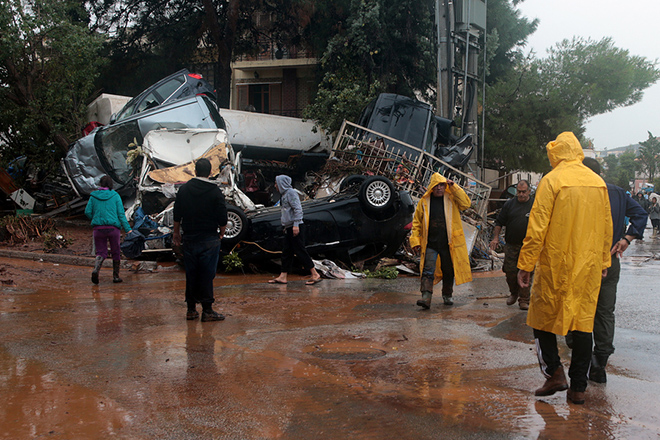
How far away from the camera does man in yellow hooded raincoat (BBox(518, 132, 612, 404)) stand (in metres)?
3.68

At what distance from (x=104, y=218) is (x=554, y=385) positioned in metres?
6.76

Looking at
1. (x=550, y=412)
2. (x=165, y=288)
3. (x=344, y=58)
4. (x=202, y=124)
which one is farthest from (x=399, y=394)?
(x=344, y=58)

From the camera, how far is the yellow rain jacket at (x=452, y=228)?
707cm

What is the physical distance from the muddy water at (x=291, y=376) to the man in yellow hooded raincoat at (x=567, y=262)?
0.86ft

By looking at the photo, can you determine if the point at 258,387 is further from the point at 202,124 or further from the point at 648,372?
the point at 202,124

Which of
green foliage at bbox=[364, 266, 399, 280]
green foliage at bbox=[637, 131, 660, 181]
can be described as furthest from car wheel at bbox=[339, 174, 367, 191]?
green foliage at bbox=[637, 131, 660, 181]

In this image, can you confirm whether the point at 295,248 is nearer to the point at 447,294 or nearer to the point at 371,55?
the point at 447,294

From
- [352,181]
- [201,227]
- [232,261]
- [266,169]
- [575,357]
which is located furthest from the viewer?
[266,169]

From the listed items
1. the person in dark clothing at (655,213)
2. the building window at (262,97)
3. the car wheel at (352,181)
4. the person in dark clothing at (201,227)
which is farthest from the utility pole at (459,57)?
the building window at (262,97)

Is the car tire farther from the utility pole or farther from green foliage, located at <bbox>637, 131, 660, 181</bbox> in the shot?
green foliage, located at <bbox>637, 131, 660, 181</bbox>

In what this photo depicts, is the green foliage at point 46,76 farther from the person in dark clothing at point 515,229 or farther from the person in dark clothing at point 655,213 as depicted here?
the person in dark clothing at point 655,213

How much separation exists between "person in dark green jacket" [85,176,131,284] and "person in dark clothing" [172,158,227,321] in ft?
9.68

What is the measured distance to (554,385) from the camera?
12.3 ft

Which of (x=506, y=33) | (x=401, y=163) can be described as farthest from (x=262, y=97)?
(x=401, y=163)
